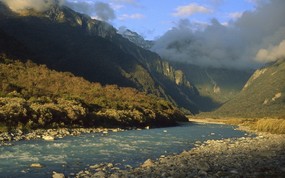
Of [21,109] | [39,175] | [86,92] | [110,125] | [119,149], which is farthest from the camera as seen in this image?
[86,92]

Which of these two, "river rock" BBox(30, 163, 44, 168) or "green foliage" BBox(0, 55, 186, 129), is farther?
"green foliage" BBox(0, 55, 186, 129)

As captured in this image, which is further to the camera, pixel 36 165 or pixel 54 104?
pixel 54 104

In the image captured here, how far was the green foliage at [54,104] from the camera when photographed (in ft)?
221

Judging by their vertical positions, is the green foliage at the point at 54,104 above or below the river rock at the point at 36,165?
above

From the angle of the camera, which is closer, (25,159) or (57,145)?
(25,159)

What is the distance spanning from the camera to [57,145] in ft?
144

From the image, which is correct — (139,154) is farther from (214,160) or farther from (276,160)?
(276,160)

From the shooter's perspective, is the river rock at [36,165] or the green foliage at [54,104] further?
the green foliage at [54,104]

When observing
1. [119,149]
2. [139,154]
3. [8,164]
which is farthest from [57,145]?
[8,164]

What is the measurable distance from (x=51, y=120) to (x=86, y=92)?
61099 mm

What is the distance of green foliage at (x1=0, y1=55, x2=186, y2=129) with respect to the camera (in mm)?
67250

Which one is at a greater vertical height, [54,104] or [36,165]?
[54,104]

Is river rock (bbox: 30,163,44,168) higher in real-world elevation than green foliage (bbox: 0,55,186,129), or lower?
lower

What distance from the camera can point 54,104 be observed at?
82.9 m
